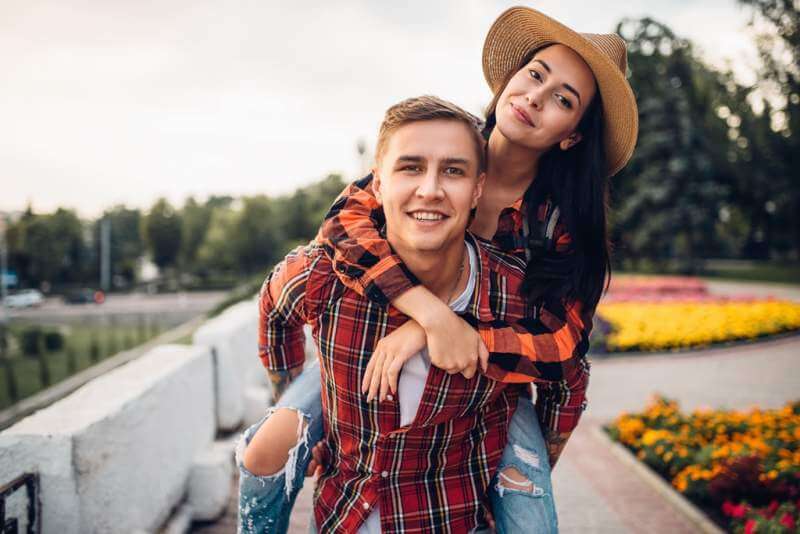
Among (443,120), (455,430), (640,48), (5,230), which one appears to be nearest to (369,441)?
(455,430)

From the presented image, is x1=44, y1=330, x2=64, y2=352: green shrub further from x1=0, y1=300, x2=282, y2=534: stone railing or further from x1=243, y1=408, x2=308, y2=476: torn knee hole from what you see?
x1=243, y1=408, x2=308, y2=476: torn knee hole

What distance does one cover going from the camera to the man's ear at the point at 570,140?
2307 mm

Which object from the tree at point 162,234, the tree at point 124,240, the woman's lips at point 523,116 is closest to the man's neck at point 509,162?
the woman's lips at point 523,116

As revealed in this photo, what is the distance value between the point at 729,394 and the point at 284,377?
22.3 feet

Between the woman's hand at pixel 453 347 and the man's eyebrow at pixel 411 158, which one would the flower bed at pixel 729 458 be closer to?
the woman's hand at pixel 453 347

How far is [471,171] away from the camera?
1.79 metres

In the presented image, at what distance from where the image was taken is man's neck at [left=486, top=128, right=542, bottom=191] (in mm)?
2250

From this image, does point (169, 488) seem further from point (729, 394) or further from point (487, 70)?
point (729, 394)

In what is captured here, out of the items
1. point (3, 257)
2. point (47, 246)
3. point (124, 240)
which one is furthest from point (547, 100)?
point (124, 240)

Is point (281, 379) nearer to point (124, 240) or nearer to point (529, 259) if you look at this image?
point (529, 259)

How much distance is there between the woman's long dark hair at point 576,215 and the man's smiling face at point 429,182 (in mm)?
412

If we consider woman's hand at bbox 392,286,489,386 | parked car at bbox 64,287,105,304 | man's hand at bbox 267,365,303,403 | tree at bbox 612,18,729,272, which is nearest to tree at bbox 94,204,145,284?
parked car at bbox 64,287,105,304

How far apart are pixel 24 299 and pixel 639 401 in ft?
148

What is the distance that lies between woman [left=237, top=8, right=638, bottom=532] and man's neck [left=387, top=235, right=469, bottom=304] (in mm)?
56
